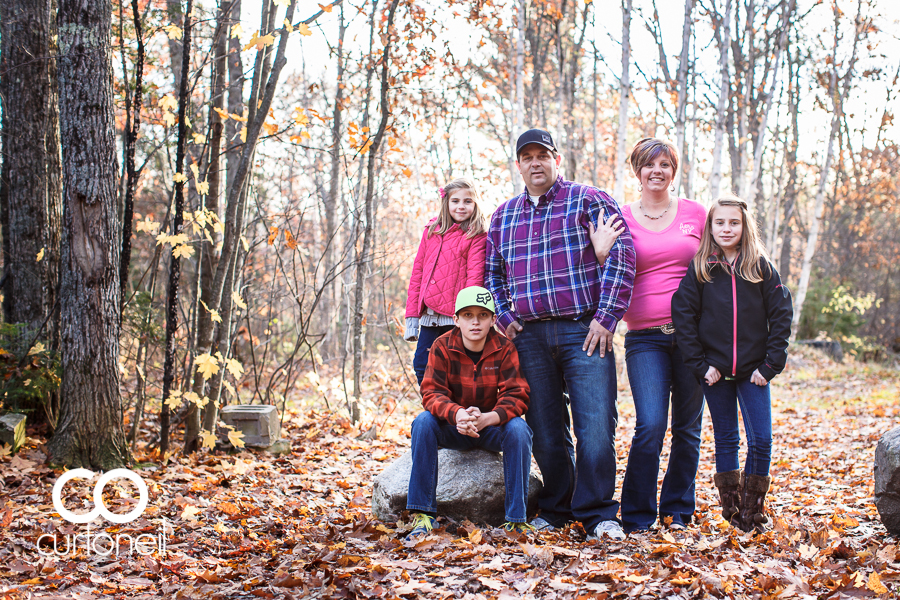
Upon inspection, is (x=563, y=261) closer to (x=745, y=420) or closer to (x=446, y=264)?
(x=446, y=264)

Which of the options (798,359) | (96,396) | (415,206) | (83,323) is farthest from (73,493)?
(415,206)

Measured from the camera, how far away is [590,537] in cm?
352

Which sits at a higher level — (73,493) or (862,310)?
(862,310)

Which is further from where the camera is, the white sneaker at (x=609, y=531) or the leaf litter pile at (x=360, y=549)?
the white sneaker at (x=609, y=531)

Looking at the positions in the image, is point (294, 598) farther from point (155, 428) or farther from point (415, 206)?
point (415, 206)

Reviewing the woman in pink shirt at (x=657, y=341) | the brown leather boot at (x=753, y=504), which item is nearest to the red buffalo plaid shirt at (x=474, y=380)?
the woman in pink shirt at (x=657, y=341)

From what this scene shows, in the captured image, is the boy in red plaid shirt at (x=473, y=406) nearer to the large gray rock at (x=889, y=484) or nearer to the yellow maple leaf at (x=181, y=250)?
the large gray rock at (x=889, y=484)

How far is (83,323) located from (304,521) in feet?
7.21

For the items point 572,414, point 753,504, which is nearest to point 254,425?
point 572,414

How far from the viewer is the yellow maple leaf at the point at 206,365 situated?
17.6 feet

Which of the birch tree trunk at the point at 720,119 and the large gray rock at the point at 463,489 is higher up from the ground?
the birch tree trunk at the point at 720,119

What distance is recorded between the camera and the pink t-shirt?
11.7ft

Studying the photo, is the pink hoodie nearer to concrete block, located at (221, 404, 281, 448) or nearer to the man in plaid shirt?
the man in plaid shirt

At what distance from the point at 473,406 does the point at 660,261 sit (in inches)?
53.6
